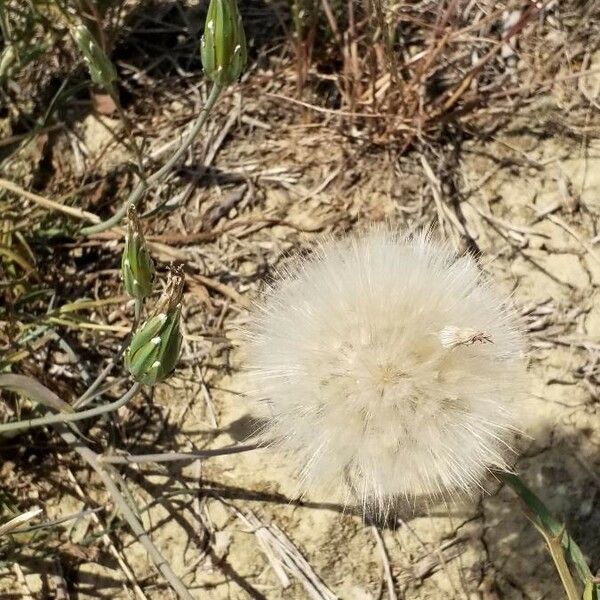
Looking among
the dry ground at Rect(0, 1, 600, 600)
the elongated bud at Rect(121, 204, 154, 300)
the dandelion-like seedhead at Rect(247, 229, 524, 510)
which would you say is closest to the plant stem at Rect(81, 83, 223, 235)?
the elongated bud at Rect(121, 204, 154, 300)

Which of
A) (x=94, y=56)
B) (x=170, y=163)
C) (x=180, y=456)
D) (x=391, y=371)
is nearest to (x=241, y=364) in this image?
(x=180, y=456)

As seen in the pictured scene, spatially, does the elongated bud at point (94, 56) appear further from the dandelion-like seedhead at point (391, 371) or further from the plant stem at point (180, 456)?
the plant stem at point (180, 456)

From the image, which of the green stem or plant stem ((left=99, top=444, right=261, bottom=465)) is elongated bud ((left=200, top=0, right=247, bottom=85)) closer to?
plant stem ((left=99, top=444, right=261, bottom=465))

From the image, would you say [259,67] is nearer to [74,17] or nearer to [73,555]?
[74,17]

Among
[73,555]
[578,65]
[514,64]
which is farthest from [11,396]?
[578,65]

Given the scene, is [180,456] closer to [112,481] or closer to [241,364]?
[112,481]

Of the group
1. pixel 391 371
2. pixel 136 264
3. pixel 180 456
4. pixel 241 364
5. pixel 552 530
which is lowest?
pixel 552 530
